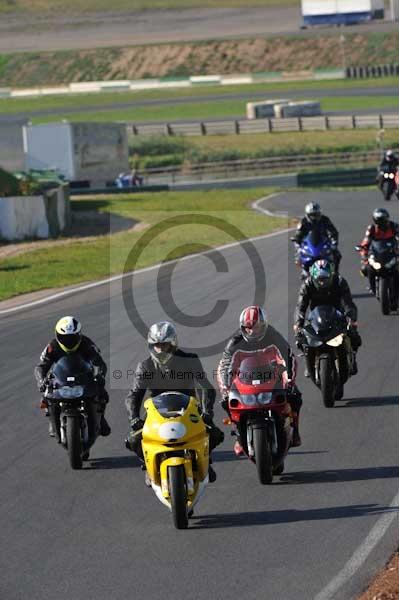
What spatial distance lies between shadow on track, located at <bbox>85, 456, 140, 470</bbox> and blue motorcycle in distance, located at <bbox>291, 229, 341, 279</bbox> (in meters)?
9.96

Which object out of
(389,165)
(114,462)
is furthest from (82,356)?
(389,165)

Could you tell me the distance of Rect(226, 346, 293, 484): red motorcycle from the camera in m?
11.3

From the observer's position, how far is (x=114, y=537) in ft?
33.6

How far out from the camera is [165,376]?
1119 cm

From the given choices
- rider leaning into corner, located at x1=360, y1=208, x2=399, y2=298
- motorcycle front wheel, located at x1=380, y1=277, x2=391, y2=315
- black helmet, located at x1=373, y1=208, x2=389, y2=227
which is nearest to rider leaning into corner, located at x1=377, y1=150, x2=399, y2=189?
rider leaning into corner, located at x1=360, y1=208, x2=399, y2=298

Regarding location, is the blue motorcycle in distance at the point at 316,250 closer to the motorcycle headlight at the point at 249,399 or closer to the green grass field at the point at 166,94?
the motorcycle headlight at the point at 249,399

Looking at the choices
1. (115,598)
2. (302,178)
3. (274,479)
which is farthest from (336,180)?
(115,598)

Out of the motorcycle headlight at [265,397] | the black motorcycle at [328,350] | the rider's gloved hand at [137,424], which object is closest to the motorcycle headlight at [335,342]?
the black motorcycle at [328,350]

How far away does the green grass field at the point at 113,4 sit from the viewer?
4444 inches

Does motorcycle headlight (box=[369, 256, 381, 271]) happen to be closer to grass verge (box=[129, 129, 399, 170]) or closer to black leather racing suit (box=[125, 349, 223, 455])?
black leather racing suit (box=[125, 349, 223, 455])

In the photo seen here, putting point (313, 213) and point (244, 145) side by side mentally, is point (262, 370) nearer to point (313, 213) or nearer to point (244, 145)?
point (313, 213)

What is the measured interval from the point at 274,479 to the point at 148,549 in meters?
2.22

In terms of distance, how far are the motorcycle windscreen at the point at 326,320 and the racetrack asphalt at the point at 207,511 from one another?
845 mm

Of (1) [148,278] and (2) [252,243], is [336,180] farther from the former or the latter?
(1) [148,278]
